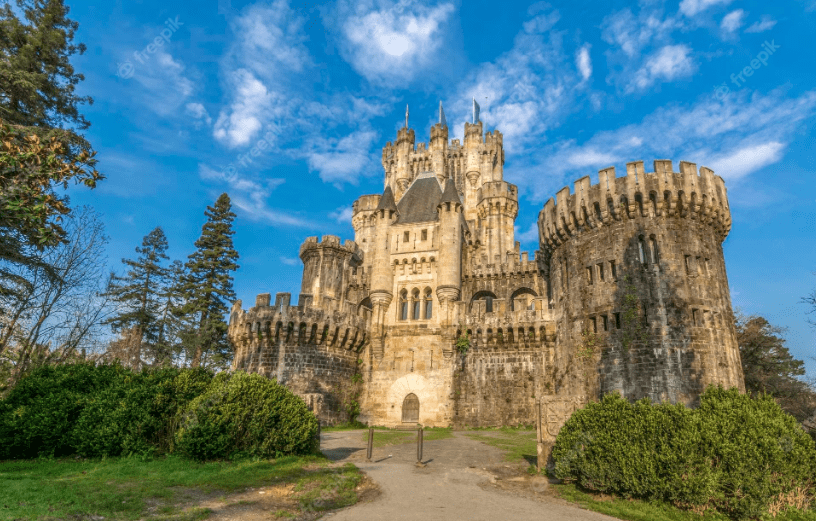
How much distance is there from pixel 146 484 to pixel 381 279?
24.2 m

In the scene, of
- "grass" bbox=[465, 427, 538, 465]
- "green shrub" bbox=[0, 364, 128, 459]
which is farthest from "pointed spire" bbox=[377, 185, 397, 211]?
"green shrub" bbox=[0, 364, 128, 459]

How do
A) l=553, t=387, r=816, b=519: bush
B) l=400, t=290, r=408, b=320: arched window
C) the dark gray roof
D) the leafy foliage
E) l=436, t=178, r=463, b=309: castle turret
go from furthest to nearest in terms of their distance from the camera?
the dark gray roof
l=400, t=290, r=408, b=320: arched window
l=436, t=178, r=463, b=309: castle turret
the leafy foliage
l=553, t=387, r=816, b=519: bush

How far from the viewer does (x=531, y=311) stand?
29109 mm

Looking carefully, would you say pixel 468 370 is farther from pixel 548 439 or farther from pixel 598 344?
pixel 548 439

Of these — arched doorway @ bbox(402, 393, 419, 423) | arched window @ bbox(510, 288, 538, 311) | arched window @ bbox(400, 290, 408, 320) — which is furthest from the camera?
arched window @ bbox(510, 288, 538, 311)

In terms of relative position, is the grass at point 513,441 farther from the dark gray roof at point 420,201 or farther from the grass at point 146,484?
the dark gray roof at point 420,201

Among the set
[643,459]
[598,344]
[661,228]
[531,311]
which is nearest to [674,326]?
[598,344]

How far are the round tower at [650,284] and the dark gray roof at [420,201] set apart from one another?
12485 millimetres

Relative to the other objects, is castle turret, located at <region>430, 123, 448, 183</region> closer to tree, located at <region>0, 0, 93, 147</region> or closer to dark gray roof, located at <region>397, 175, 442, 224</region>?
dark gray roof, located at <region>397, 175, 442, 224</region>

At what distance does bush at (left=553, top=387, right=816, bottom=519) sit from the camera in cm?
985

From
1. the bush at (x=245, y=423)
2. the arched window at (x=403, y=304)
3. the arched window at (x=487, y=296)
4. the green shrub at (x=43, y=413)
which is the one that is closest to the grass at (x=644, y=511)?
the bush at (x=245, y=423)

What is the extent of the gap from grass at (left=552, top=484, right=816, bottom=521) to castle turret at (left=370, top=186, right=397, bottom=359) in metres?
22.5

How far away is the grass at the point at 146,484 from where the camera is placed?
8.45 metres

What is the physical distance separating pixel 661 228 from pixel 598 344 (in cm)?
687
